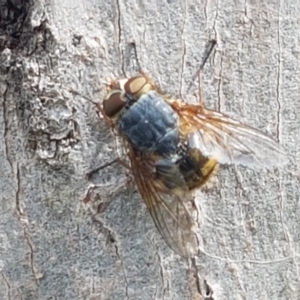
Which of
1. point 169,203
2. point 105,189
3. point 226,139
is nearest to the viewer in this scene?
point 105,189

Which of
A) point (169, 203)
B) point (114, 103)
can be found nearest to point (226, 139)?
point (169, 203)

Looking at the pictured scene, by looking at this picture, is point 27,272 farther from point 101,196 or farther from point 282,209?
point 282,209

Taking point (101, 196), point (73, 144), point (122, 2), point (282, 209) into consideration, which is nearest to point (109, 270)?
point (101, 196)

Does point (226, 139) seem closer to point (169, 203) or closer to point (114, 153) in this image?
point (169, 203)

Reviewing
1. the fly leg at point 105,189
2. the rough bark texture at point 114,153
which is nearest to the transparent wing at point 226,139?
the rough bark texture at point 114,153

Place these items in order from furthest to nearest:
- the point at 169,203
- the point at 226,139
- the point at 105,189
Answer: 1. the point at 226,139
2. the point at 169,203
3. the point at 105,189

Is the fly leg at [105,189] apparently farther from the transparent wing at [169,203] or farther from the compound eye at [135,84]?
the compound eye at [135,84]
